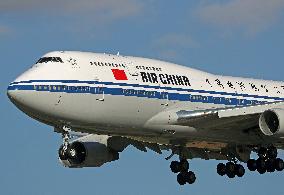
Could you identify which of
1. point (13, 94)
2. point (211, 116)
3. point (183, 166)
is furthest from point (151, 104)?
point (183, 166)

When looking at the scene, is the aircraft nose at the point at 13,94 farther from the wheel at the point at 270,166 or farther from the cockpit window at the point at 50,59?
the wheel at the point at 270,166

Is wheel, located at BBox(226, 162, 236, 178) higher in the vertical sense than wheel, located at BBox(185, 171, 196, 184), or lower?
higher

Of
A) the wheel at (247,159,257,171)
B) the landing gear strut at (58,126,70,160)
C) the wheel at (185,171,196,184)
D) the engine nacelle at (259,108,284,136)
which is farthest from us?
the wheel at (185,171,196,184)

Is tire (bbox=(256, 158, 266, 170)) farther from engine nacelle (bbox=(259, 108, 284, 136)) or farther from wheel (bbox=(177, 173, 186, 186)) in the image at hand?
wheel (bbox=(177, 173, 186, 186))

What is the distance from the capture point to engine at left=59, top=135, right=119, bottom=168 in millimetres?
74312

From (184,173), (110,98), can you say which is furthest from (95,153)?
(110,98)

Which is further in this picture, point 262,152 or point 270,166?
point 262,152

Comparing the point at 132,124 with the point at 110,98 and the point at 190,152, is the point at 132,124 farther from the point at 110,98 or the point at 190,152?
the point at 190,152

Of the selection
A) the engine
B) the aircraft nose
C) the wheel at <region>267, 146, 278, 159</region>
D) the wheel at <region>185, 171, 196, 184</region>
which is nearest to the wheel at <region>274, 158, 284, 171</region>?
the wheel at <region>267, 146, 278, 159</region>

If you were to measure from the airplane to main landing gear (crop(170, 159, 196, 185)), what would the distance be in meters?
0.09

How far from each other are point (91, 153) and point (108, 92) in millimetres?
10526

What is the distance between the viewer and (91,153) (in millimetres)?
74375

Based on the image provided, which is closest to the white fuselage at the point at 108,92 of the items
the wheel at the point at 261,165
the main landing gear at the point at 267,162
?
the main landing gear at the point at 267,162

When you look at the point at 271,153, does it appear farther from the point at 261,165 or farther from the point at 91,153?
the point at 91,153
